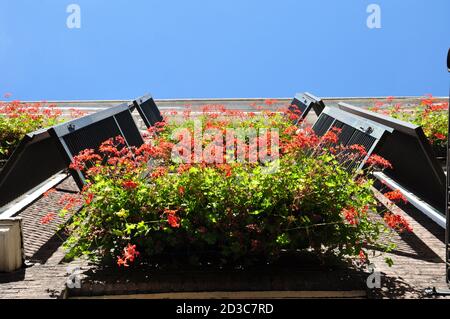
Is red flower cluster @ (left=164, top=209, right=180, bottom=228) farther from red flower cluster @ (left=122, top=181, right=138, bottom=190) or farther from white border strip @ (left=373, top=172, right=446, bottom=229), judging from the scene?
white border strip @ (left=373, top=172, right=446, bottom=229)

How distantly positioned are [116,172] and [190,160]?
0.73m

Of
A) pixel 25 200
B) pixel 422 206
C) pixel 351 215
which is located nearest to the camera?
pixel 351 215

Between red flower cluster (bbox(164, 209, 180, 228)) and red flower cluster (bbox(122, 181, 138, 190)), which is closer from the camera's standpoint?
red flower cluster (bbox(164, 209, 180, 228))

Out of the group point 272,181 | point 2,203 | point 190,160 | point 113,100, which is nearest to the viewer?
point 272,181

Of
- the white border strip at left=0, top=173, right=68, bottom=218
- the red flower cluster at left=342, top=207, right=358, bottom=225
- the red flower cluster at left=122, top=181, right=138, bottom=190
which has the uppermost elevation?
the white border strip at left=0, top=173, right=68, bottom=218

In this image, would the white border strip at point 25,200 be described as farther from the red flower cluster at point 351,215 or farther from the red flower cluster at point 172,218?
the red flower cluster at point 351,215

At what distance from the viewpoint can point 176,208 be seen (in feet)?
14.9

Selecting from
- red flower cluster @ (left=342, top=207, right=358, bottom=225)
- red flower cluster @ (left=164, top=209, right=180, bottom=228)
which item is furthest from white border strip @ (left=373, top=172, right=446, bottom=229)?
red flower cluster @ (left=164, top=209, right=180, bottom=228)

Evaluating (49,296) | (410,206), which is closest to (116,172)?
(49,296)

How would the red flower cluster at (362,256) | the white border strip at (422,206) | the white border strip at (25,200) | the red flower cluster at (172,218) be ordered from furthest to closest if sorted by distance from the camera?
the white border strip at (25,200)
the white border strip at (422,206)
the red flower cluster at (362,256)
the red flower cluster at (172,218)

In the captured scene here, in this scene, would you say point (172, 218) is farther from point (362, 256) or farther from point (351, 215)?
point (362, 256)

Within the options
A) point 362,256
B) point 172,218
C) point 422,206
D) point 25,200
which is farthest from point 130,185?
point 422,206

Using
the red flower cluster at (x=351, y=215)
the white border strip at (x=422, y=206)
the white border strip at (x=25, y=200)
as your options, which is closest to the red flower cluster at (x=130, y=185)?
the red flower cluster at (x=351, y=215)

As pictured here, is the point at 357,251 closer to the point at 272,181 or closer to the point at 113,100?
the point at 272,181
